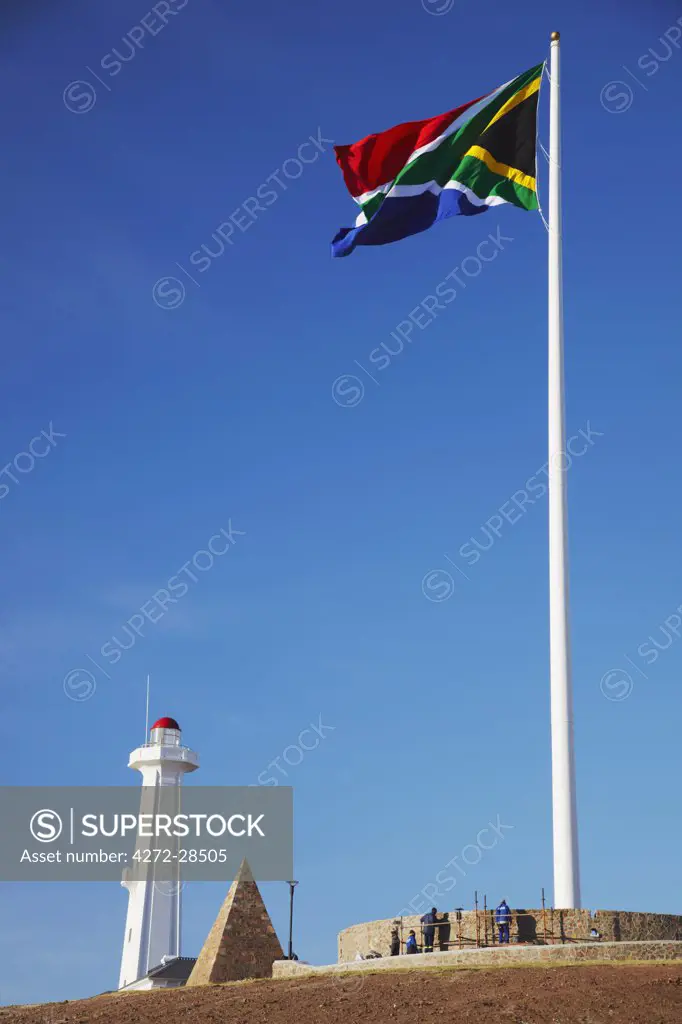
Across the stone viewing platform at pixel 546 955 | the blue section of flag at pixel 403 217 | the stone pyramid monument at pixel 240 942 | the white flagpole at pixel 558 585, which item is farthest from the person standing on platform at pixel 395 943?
the blue section of flag at pixel 403 217

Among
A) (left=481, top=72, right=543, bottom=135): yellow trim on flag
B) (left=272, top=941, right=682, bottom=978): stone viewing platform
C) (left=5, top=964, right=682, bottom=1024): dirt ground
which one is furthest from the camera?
(left=481, top=72, right=543, bottom=135): yellow trim on flag

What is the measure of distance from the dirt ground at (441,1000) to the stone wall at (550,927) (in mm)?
2199

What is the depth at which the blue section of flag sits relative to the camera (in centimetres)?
3872

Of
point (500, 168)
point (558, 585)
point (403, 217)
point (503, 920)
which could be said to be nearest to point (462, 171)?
point (500, 168)

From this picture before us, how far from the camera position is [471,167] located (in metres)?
38.6

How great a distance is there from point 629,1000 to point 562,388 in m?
15.9

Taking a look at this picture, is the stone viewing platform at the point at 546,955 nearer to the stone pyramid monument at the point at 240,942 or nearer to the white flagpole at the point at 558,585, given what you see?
the white flagpole at the point at 558,585

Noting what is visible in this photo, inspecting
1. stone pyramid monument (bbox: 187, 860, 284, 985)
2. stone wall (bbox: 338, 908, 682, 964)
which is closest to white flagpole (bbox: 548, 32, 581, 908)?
stone wall (bbox: 338, 908, 682, 964)

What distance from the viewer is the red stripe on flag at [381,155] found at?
128 ft

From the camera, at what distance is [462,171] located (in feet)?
127

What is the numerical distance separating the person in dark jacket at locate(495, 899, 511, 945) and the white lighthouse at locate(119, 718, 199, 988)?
28.0 m

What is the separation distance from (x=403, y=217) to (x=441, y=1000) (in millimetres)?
20980

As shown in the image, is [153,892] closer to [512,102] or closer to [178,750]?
[178,750]

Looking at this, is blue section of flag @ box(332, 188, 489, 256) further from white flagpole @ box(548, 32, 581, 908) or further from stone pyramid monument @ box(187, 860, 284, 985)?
stone pyramid monument @ box(187, 860, 284, 985)
